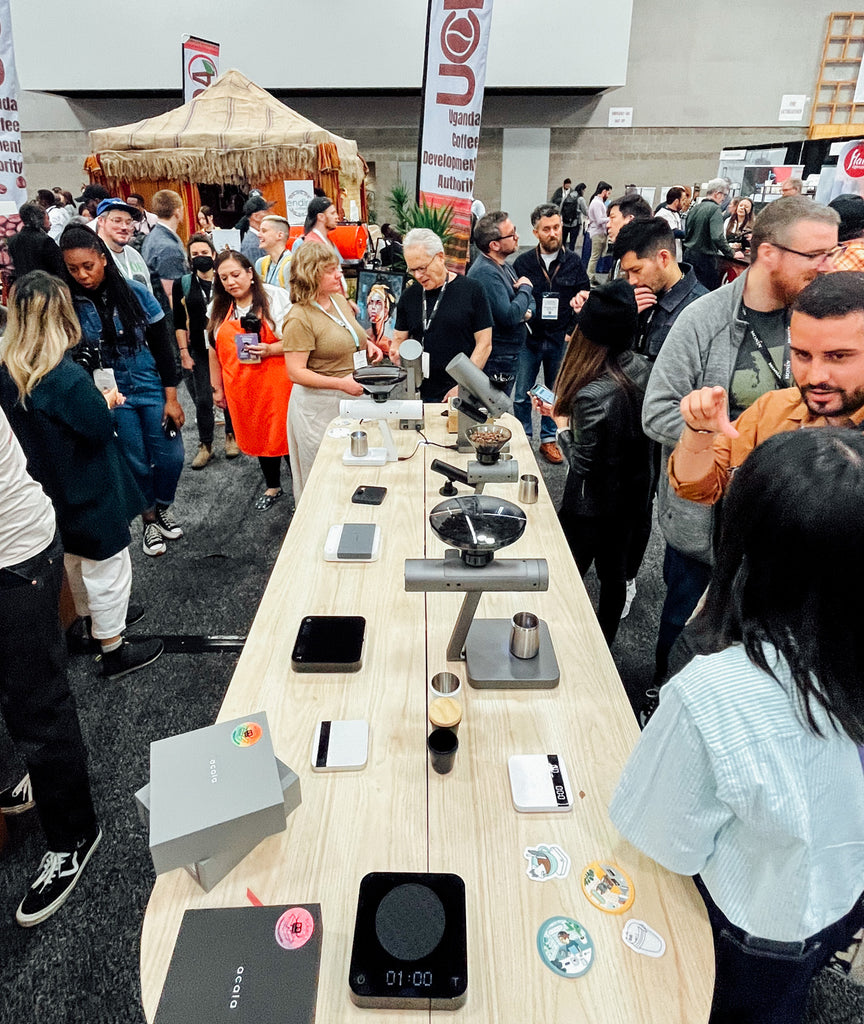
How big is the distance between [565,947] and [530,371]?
4258 mm

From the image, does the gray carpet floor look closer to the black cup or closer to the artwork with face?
the black cup

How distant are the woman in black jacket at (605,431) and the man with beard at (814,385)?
475 millimetres

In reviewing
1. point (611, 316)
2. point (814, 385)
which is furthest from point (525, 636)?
point (611, 316)

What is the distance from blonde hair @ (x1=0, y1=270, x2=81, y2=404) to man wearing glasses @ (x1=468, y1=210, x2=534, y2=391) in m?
2.64

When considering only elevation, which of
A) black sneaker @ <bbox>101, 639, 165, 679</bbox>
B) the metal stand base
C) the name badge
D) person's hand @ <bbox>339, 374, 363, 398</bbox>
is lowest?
black sneaker @ <bbox>101, 639, 165, 679</bbox>

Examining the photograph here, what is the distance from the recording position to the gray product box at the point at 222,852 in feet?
3.42

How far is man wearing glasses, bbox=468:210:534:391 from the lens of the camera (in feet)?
13.6

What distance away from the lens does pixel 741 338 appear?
1954 millimetres

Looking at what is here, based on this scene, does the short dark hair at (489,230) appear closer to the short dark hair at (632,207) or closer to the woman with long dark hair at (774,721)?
the short dark hair at (632,207)

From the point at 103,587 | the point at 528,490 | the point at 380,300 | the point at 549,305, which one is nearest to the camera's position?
the point at 528,490

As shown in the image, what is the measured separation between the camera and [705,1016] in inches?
35.5

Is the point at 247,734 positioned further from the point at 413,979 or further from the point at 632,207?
the point at 632,207

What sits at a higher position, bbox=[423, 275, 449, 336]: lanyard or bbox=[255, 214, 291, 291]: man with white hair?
bbox=[255, 214, 291, 291]: man with white hair

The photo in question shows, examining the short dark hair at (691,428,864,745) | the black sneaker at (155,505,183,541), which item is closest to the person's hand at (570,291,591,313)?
the black sneaker at (155,505,183,541)
